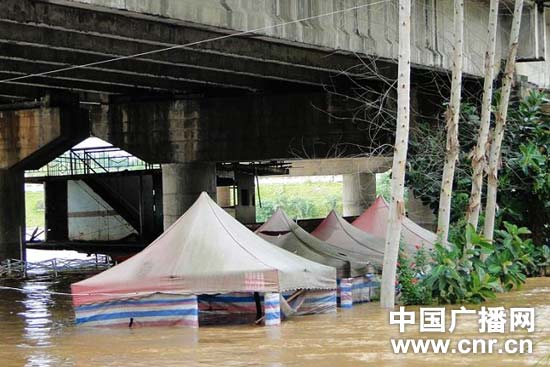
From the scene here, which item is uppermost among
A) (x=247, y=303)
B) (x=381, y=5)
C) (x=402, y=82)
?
(x=381, y=5)

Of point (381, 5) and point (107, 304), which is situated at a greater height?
point (381, 5)

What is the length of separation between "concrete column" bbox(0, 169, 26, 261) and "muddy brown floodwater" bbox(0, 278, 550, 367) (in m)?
18.0

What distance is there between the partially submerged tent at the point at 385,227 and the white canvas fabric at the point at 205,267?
561cm

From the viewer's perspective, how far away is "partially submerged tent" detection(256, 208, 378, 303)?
21848 mm

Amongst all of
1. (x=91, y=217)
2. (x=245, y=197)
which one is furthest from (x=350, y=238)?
(x=245, y=197)

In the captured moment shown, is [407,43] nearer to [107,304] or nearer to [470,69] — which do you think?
[107,304]

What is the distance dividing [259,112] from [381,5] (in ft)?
33.0

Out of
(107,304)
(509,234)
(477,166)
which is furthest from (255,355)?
(509,234)

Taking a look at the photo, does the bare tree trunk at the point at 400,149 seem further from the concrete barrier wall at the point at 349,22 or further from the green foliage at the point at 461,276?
the concrete barrier wall at the point at 349,22

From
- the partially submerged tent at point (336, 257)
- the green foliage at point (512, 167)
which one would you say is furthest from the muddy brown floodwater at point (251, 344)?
the green foliage at point (512, 167)

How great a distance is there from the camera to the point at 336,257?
22000 mm

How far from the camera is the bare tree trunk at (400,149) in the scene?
19.9 metres

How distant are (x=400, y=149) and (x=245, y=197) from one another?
3747cm

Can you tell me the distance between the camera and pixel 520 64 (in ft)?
116
